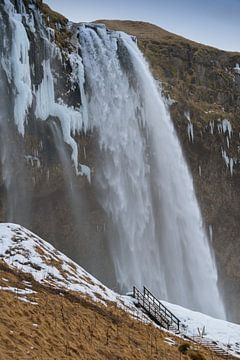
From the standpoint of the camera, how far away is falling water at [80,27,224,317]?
1470 inches

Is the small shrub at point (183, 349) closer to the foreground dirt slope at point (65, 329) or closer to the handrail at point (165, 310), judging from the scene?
the foreground dirt slope at point (65, 329)

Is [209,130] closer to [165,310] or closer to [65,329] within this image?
[165,310]

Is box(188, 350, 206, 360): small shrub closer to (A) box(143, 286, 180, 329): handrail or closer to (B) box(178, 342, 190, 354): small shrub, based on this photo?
(B) box(178, 342, 190, 354): small shrub

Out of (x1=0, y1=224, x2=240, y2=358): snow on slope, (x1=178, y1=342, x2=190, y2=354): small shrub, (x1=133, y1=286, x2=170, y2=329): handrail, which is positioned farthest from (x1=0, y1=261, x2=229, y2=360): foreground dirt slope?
(x1=133, y1=286, x2=170, y2=329): handrail

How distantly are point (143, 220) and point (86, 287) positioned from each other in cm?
2187

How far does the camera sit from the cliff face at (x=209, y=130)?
140ft

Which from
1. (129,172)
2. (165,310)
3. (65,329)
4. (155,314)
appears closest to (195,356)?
(65,329)

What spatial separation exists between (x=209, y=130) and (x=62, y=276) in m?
29.6

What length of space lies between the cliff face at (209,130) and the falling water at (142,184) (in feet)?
8.16

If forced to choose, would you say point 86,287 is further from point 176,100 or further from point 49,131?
point 176,100

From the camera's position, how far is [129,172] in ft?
125

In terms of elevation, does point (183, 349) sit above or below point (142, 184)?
below

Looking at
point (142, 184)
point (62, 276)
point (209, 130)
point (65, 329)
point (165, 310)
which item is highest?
point (209, 130)

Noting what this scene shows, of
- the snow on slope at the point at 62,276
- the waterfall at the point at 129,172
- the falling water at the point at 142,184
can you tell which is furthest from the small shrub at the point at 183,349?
the falling water at the point at 142,184
